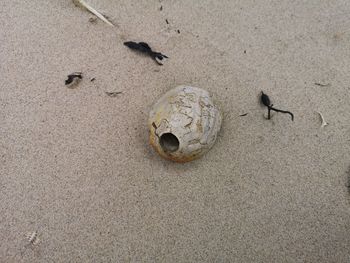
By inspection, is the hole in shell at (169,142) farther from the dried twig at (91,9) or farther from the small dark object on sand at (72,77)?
the dried twig at (91,9)

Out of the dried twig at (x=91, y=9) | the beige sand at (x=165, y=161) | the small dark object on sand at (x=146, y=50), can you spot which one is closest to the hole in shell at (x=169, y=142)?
the beige sand at (x=165, y=161)

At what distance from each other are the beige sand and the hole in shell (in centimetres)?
18

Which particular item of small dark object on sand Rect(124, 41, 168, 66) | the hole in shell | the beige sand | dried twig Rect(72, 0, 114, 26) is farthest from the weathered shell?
dried twig Rect(72, 0, 114, 26)

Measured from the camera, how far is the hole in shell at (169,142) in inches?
82.2

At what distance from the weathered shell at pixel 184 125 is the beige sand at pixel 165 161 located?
0.64 ft

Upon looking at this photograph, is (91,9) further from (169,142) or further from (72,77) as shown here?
(169,142)

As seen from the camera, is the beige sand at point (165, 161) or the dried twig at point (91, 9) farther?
the dried twig at point (91, 9)

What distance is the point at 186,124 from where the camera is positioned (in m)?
1.99

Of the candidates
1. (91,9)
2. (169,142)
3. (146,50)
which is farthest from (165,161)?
(91,9)

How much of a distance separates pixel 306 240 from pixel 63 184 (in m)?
1.58

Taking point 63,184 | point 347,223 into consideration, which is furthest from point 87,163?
point 347,223

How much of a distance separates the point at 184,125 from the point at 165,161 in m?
0.39

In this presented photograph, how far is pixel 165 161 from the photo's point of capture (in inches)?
89.5

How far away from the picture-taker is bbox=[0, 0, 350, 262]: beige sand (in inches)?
82.7
